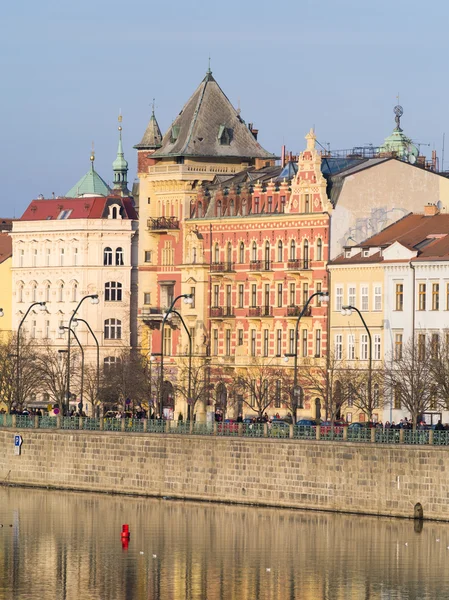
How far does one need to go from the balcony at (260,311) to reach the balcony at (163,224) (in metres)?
8.15

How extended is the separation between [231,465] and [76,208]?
58205 mm

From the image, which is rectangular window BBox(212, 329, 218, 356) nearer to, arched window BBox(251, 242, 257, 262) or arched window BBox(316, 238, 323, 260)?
arched window BBox(251, 242, 257, 262)

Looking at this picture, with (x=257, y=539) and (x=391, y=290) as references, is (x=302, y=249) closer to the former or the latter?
(x=391, y=290)

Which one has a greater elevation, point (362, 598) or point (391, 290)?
point (391, 290)

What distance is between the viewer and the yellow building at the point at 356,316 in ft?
445

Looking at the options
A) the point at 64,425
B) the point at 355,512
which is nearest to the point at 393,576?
the point at 355,512

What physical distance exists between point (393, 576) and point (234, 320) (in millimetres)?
59445

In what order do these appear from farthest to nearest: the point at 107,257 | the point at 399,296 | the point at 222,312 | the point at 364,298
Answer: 1. the point at 107,257
2. the point at 222,312
3. the point at 364,298
4. the point at 399,296

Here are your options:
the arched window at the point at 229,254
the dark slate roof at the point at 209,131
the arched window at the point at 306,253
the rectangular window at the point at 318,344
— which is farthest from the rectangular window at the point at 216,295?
the rectangular window at the point at 318,344

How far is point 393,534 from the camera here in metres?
96.8

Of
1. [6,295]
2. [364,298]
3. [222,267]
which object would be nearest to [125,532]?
[364,298]

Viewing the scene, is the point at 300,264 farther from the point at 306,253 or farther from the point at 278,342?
the point at 278,342

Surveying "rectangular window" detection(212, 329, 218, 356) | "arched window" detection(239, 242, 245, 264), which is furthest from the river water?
"rectangular window" detection(212, 329, 218, 356)

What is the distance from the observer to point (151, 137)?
532 feet
